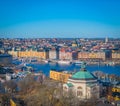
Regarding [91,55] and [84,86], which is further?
[91,55]

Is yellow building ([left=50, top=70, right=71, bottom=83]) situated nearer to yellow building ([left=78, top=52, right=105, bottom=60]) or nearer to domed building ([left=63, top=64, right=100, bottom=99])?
domed building ([left=63, top=64, right=100, bottom=99])

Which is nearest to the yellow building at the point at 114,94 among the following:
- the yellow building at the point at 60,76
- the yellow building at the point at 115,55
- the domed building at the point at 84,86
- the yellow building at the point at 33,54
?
the domed building at the point at 84,86

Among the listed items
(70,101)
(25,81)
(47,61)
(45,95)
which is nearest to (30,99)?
(45,95)

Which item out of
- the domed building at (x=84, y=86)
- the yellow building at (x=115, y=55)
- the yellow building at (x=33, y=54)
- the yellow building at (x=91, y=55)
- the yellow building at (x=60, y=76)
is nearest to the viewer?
the domed building at (x=84, y=86)

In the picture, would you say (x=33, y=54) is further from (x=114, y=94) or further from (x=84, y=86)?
(x=84, y=86)

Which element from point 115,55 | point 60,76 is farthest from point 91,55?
Answer: point 60,76

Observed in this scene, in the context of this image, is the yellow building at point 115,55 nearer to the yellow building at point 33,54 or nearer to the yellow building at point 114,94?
the yellow building at point 33,54

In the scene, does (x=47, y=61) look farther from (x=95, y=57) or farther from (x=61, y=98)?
(x=61, y=98)

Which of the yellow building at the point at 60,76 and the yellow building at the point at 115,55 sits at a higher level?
the yellow building at the point at 60,76

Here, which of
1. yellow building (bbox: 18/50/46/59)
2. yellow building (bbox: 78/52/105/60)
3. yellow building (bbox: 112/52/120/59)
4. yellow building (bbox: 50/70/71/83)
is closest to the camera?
yellow building (bbox: 50/70/71/83)

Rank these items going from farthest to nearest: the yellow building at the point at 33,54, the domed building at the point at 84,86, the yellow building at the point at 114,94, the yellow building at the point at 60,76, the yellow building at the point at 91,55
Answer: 1. the yellow building at the point at 33,54
2. the yellow building at the point at 91,55
3. the yellow building at the point at 60,76
4. the domed building at the point at 84,86
5. the yellow building at the point at 114,94

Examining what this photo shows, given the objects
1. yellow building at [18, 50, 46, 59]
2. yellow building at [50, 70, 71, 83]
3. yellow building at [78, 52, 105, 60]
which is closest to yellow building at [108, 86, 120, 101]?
yellow building at [50, 70, 71, 83]
